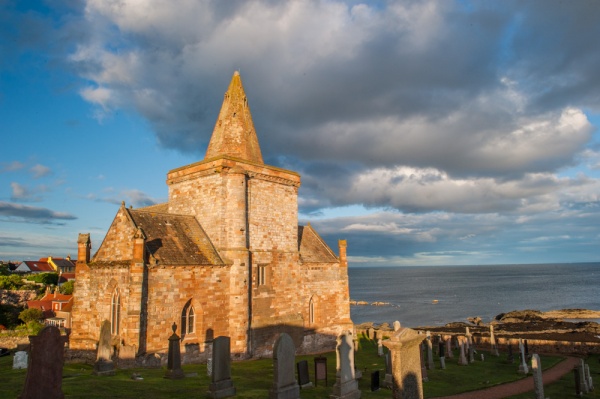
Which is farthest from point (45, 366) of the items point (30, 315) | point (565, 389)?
point (30, 315)

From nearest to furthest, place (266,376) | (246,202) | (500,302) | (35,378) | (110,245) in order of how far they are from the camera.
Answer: (35,378) < (266,376) < (110,245) < (246,202) < (500,302)

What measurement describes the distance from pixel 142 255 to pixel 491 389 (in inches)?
640

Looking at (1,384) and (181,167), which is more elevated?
(181,167)

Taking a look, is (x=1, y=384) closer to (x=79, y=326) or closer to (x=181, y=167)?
(x=79, y=326)

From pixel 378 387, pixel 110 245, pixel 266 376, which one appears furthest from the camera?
pixel 110 245

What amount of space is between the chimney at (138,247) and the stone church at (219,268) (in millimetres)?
46

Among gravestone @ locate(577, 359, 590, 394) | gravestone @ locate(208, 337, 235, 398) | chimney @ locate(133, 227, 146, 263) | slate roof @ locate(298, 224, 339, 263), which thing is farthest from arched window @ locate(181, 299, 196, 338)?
gravestone @ locate(577, 359, 590, 394)

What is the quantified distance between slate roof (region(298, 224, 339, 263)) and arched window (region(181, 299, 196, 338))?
8.58m

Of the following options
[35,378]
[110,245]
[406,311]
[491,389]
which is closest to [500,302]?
[406,311]

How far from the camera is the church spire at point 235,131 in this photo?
25094 mm

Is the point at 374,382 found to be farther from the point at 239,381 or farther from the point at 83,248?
the point at 83,248

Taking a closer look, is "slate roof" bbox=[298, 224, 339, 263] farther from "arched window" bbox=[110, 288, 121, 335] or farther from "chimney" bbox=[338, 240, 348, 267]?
"arched window" bbox=[110, 288, 121, 335]

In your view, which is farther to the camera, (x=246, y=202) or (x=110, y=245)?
(x=246, y=202)

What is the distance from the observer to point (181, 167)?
25188 millimetres
